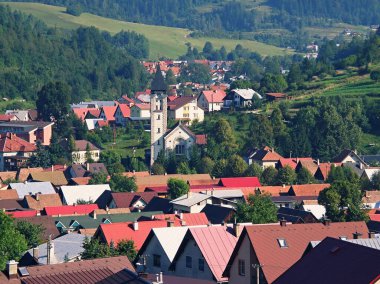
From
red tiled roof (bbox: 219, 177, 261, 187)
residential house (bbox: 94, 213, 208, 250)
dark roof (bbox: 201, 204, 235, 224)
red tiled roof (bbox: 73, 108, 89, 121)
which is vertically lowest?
red tiled roof (bbox: 73, 108, 89, 121)

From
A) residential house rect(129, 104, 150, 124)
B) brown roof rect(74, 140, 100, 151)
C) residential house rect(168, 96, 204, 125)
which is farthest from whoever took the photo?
residential house rect(129, 104, 150, 124)

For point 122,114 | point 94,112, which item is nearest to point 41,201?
point 122,114

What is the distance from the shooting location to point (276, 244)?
29641 millimetres

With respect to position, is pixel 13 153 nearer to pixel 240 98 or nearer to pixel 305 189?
pixel 240 98

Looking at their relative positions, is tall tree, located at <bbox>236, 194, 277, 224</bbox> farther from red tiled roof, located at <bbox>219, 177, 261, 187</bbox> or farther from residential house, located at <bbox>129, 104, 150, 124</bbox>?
residential house, located at <bbox>129, 104, 150, 124</bbox>

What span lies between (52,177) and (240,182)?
12.3m

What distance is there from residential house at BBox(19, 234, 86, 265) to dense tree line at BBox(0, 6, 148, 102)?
7194 cm

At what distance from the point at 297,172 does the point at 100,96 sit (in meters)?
55.7

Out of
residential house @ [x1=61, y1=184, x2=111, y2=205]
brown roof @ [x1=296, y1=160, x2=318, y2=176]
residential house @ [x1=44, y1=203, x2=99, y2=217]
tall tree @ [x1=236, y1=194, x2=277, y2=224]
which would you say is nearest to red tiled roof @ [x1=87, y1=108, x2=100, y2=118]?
brown roof @ [x1=296, y1=160, x2=318, y2=176]

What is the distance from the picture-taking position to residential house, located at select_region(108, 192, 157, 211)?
190 ft

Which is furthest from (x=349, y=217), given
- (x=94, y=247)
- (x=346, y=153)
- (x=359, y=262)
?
(x=346, y=153)

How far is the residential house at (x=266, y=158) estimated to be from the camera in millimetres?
75188

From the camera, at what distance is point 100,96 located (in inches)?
4897

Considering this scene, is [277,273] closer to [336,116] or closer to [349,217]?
[349,217]
